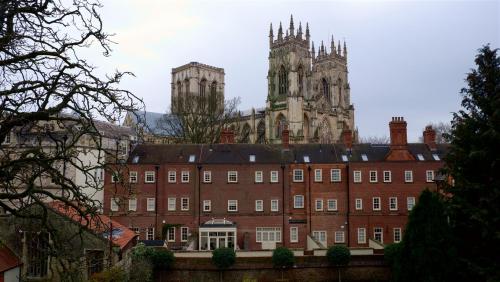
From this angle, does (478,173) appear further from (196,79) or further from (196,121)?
(196,79)

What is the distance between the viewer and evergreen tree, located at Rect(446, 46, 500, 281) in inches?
794

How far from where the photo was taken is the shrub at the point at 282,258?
103ft

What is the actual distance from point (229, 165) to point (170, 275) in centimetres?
1318

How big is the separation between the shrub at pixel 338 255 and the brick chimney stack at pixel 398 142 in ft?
42.6

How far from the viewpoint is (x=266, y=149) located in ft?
145

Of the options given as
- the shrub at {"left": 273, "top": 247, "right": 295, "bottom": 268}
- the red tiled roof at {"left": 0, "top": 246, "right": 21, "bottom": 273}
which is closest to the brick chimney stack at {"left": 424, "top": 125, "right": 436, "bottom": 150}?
the shrub at {"left": 273, "top": 247, "right": 295, "bottom": 268}

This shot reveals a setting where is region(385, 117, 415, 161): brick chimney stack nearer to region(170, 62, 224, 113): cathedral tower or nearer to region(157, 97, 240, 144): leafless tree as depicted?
region(157, 97, 240, 144): leafless tree

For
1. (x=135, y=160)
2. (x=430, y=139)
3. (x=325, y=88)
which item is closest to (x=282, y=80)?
(x=325, y=88)

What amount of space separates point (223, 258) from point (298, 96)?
60.0 m

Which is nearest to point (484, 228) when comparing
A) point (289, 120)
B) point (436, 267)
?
point (436, 267)

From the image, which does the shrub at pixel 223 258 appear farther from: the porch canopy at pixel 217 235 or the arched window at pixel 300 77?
the arched window at pixel 300 77

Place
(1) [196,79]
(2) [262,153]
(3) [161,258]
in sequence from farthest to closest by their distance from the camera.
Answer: (1) [196,79]
(2) [262,153]
(3) [161,258]

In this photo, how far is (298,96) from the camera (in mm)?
87875

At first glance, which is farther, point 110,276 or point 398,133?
point 398,133
